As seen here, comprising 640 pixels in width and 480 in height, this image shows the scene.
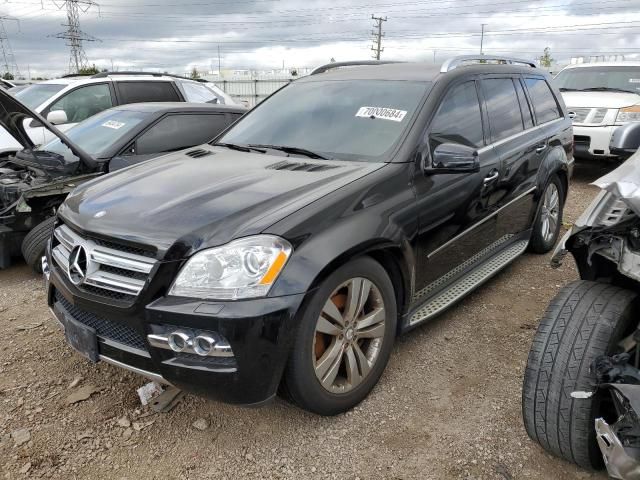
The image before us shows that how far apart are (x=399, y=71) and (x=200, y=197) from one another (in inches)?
71.6

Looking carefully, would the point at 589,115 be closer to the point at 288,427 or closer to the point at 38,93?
the point at 288,427

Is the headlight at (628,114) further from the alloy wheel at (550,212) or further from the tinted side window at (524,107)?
the tinted side window at (524,107)

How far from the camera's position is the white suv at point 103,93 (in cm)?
744

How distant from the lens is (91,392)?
2.88 metres

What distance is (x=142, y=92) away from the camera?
798cm

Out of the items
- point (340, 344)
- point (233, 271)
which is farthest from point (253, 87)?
point (233, 271)

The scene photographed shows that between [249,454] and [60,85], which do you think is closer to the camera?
[249,454]

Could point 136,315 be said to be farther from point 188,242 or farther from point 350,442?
point 350,442

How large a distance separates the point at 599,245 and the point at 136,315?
6.21ft

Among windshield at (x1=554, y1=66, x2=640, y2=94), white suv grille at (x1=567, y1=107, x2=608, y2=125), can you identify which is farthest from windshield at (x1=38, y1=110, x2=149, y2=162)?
windshield at (x1=554, y1=66, x2=640, y2=94)

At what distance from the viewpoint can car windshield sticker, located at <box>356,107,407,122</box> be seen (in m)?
3.13

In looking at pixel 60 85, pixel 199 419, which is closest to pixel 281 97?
pixel 199 419

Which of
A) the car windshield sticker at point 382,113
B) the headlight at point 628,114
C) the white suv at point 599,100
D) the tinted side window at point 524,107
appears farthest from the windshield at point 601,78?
the car windshield sticker at point 382,113

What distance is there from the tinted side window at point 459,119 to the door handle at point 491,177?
0.21m
